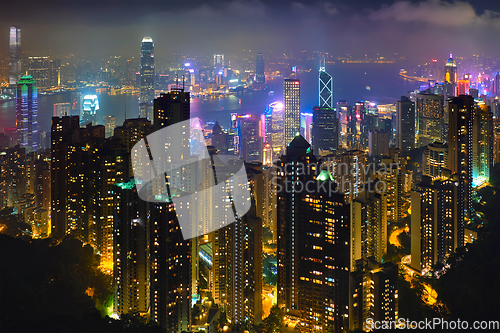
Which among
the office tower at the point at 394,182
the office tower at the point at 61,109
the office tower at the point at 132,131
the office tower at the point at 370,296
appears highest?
the office tower at the point at 61,109

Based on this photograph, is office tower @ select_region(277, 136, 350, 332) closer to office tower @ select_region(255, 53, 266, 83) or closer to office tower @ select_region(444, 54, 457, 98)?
office tower @ select_region(255, 53, 266, 83)

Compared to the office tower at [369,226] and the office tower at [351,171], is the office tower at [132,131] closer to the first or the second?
the office tower at [351,171]

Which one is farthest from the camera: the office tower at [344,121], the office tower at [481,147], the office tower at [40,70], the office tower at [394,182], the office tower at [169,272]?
the office tower at [344,121]

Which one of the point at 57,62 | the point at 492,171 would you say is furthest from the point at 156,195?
the point at 492,171

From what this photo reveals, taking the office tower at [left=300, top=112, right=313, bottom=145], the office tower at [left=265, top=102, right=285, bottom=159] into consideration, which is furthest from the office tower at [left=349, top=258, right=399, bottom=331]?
the office tower at [left=300, top=112, right=313, bottom=145]

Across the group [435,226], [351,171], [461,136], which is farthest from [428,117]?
[435,226]

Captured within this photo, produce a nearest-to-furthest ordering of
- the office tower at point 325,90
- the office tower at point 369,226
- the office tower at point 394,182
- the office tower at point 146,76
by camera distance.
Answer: the office tower at point 369,226
the office tower at point 394,182
the office tower at point 146,76
the office tower at point 325,90

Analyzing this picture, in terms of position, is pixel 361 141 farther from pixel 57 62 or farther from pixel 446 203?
pixel 57 62

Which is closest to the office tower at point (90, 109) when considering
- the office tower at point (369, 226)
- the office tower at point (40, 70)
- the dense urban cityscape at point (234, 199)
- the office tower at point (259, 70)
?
the dense urban cityscape at point (234, 199)
